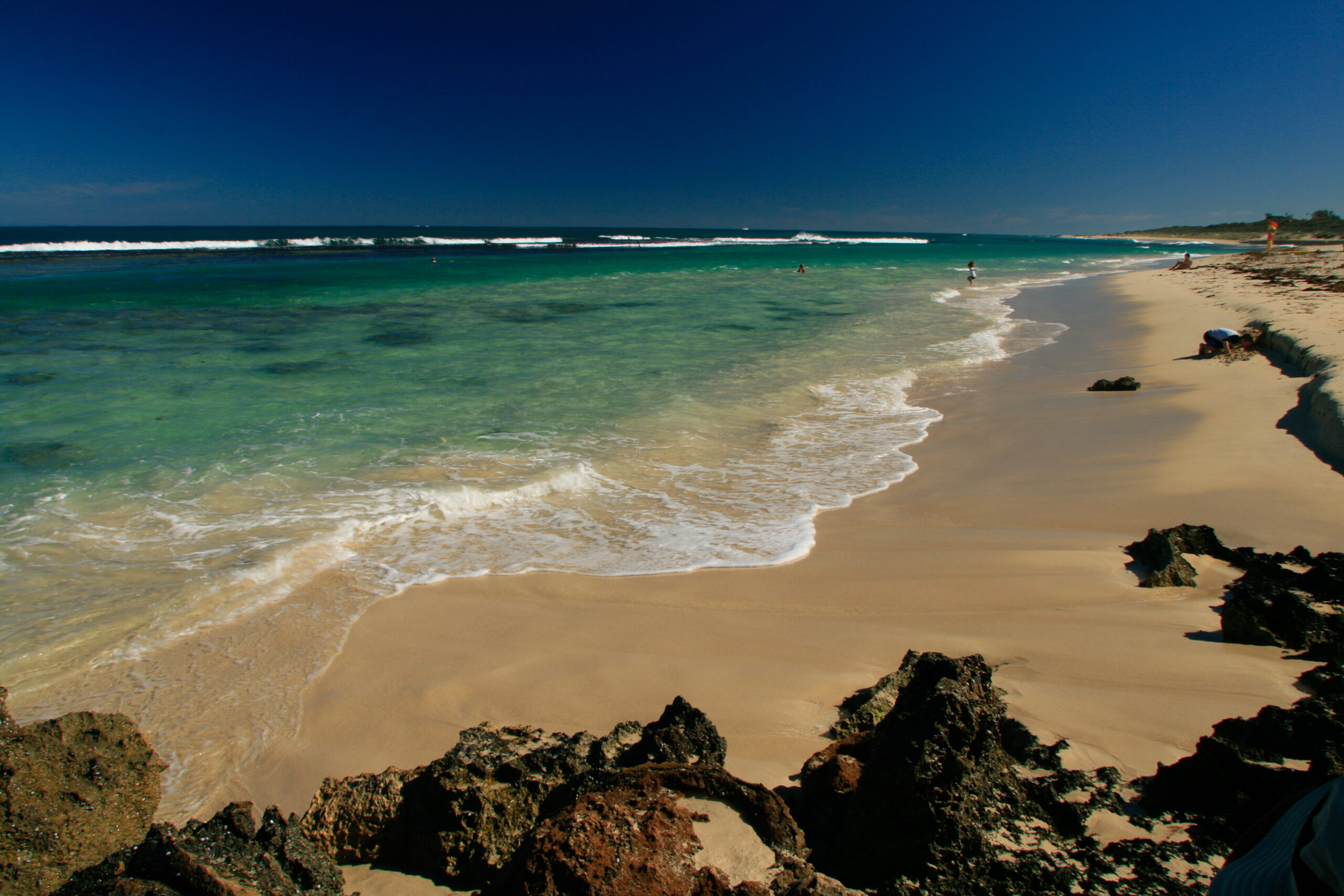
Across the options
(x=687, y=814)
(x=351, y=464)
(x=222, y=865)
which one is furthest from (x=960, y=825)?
(x=351, y=464)

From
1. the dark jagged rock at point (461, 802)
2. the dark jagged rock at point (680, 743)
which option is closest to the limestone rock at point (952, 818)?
the dark jagged rock at point (680, 743)

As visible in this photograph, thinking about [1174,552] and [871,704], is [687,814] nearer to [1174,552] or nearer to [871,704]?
[871,704]

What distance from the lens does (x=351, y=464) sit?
6469 mm

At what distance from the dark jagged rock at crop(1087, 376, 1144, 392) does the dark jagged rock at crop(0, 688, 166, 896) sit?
34.0 ft

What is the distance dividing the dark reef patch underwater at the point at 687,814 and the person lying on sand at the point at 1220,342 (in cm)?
1048

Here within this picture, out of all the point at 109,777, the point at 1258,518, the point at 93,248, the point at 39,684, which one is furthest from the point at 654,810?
the point at 93,248

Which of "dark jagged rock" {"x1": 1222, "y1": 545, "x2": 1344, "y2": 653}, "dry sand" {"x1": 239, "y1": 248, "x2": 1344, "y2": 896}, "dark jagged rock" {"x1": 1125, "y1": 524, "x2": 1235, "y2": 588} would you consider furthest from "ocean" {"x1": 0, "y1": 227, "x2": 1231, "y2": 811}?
"dark jagged rock" {"x1": 1222, "y1": 545, "x2": 1344, "y2": 653}

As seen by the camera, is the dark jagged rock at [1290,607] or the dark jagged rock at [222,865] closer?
the dark jagged rock at [222,865]

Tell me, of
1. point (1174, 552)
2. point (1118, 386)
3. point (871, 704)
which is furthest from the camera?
point (1118, 386)

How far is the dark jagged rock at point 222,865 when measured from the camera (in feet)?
5.24

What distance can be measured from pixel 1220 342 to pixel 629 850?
1269 centimetres

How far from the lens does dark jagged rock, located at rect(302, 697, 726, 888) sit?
82.0 inches

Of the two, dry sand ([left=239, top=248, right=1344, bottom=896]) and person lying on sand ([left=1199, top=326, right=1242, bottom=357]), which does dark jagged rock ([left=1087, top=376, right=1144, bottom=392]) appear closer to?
person lying on sand ([left=1199, top=326, right=1242, bottom=357])

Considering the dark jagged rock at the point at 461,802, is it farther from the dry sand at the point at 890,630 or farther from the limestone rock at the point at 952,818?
the limestone rock at the point at 952,818
